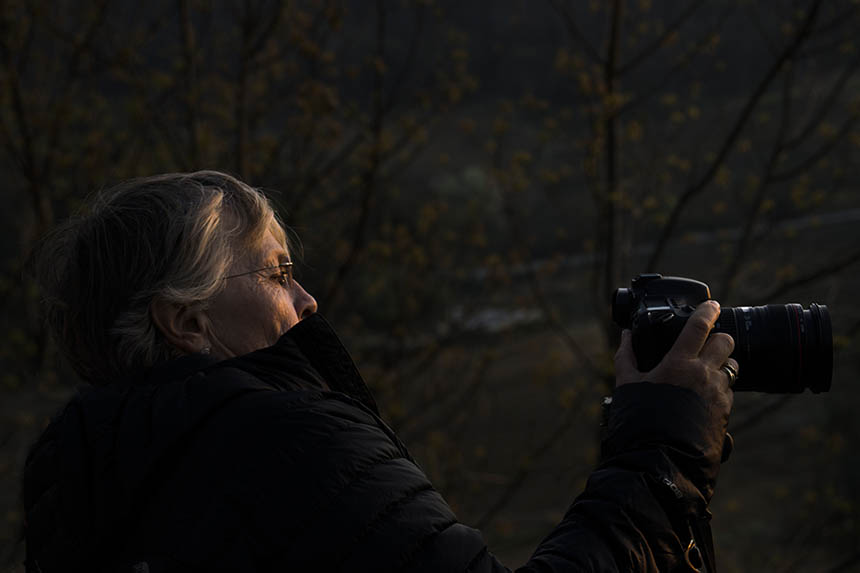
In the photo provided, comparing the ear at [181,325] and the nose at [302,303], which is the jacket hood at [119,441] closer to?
the ear at [181,325]

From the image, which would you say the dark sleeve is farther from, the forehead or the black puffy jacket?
the forehead

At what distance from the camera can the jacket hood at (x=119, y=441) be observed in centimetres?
121

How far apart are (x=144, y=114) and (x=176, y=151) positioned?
0.27m

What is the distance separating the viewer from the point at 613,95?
4.43 meters

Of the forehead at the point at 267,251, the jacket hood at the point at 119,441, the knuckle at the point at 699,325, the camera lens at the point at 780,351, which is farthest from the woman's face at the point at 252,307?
the camera lens at the point at 780,351

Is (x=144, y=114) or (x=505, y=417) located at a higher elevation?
(x=144, y=114)

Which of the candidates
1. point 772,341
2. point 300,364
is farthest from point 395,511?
point 772,341

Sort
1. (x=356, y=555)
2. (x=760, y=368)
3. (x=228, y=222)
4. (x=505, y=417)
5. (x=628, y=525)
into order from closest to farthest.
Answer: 1. (x=356, y=555)
2. (x=628, y=525)
3. (x=228, y=222)
4. (x=760, y=368)
5. (x=505, y=417)

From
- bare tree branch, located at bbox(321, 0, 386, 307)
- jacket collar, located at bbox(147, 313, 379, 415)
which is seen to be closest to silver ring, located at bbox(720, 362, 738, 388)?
jacket collar, located at bbox(147, 313, 379, 415)

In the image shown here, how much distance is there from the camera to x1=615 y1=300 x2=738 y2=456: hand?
150cm

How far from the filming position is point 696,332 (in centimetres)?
157

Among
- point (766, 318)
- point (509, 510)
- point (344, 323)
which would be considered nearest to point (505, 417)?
point (509, 510)

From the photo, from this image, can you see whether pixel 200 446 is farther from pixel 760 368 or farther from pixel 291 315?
pixel 760 368

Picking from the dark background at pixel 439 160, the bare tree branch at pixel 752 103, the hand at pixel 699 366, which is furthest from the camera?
the dark background at pixel 439 160
